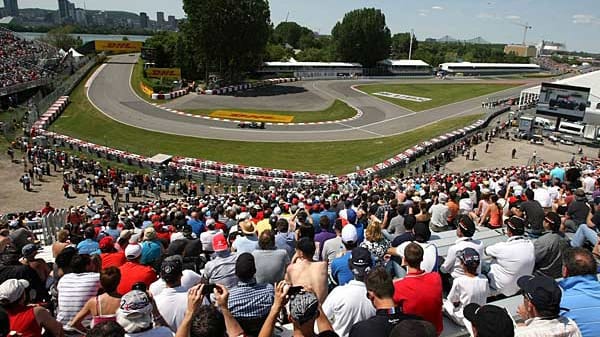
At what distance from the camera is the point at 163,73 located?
71.4 m

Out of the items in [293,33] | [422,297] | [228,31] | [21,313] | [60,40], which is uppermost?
[293,33]

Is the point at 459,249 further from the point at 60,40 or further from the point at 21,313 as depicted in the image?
the point at 60,40

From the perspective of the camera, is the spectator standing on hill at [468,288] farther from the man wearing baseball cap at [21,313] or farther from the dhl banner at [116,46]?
the dhl banner at [116,46]

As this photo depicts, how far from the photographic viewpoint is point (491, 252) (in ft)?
24.0

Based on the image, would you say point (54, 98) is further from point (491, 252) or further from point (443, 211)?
point (491, 252)

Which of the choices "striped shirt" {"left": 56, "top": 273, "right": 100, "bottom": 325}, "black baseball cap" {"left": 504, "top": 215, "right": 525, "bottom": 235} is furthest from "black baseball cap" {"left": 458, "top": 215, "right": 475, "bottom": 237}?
"striped shirt" {"left": 56, "top": 273, "right": 100, "bottom": 325}

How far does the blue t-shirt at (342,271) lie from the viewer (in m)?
7.02

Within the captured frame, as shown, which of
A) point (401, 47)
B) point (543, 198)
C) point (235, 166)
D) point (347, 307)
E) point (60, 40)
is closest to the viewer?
point (347, 307)

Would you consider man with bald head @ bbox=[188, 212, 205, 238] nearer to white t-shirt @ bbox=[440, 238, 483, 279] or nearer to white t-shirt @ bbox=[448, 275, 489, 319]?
white t-shirt @ bbox=[440, 238, 483, 279]

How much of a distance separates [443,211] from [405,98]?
63.6 meters

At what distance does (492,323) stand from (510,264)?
3.59 metres

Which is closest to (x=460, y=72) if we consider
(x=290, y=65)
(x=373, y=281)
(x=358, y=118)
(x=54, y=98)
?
(x=290, y=65)

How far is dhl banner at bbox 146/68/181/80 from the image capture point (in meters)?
70.8

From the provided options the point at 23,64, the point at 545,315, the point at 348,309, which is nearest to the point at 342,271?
the point at 348,309
